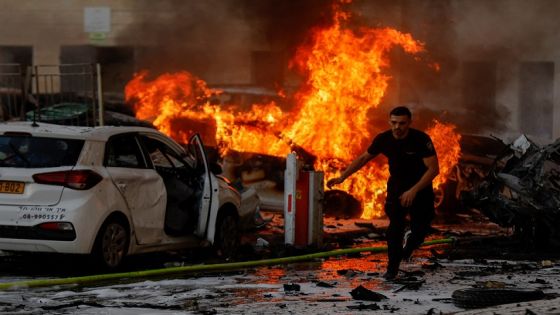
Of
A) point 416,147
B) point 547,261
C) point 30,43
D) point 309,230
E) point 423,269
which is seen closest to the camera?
point 416,147

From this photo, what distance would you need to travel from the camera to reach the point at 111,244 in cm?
1045

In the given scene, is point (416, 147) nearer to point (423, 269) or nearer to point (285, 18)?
point (423, 269)

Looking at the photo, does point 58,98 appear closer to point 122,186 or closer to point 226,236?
point 226,236

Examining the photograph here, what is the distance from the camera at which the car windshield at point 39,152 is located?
10.3 metres

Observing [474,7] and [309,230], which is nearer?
[309,230]

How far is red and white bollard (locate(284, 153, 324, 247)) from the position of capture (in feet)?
43.5

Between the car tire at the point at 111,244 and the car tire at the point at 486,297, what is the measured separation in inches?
138

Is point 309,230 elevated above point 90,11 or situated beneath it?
situated beneath

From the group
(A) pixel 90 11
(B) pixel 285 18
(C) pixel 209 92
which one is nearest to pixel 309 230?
(C) pixel 209 92

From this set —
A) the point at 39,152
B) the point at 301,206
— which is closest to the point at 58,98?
the point at 301,206

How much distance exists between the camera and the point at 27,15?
3256 centimetres

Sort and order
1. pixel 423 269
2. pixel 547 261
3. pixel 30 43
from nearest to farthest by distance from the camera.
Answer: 1. pixel 423 269
2. pixel 547 261
3. pixel 30 43

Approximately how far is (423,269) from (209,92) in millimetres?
10230

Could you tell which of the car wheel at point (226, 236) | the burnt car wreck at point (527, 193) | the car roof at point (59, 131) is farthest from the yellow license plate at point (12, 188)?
the burnt car wreck at point (527, 193)
